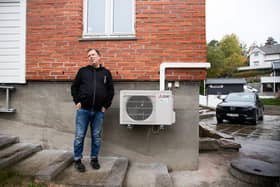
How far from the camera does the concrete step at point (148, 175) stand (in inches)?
100

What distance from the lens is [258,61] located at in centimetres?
4412

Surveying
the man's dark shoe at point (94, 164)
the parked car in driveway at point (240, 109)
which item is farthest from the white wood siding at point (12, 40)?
the parked car in driveway at point (240, 109)

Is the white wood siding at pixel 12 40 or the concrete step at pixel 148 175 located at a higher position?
the white wood siding at pixel 12 40

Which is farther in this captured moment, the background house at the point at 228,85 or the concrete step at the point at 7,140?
the background house at the point at 228,85

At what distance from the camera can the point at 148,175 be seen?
283 cm

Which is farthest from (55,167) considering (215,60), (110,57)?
(215,60)

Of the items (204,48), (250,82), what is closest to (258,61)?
(250,82)

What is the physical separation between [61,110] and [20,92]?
0.90 meters

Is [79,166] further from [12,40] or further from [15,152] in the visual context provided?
[12,40]

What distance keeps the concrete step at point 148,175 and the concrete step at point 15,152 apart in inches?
68.5

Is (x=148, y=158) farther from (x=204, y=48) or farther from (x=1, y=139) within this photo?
(x=1, y=139)

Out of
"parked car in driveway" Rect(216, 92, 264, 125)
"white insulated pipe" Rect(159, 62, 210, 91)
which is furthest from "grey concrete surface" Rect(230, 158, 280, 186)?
"parked car in driveway" Rect(216, 92, 264, 125)

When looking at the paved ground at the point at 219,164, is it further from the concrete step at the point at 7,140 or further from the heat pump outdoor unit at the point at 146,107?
the heat pump outdoor unit at the point at 146,107

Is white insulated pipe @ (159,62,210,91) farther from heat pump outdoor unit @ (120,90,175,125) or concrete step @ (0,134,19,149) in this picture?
concrete step @ (0,134,19,149)
